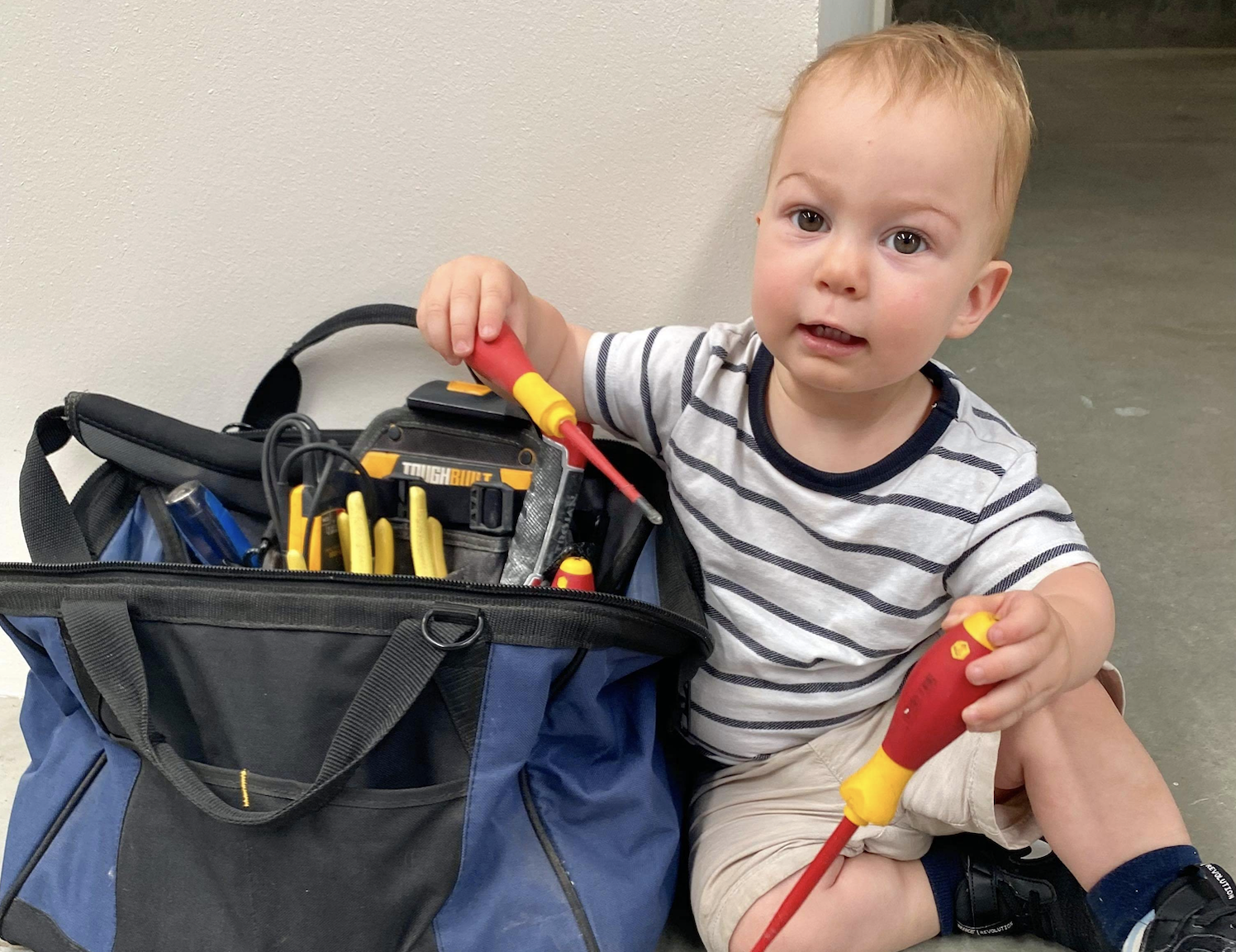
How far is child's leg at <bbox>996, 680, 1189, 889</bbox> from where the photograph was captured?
0.72m

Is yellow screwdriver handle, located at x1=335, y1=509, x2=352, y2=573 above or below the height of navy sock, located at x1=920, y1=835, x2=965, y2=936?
above

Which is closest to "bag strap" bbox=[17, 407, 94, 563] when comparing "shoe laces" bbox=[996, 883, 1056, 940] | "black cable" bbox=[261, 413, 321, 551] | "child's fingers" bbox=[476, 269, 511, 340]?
"black cable" bbox=[261, 413, 321, 551]

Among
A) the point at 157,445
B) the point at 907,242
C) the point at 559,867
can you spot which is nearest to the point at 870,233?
the point at 907,242

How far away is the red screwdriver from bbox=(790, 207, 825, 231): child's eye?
0.60 ft

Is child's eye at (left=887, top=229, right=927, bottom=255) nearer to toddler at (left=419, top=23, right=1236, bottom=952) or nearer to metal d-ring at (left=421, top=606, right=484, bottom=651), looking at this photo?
toddler at (left=419, top=23, right=1236, bottom=952)

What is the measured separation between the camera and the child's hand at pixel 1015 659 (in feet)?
1.73

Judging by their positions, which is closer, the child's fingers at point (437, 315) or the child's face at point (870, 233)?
the child's face at point (870, 233)

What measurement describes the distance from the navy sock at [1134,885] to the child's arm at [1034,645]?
16 cm

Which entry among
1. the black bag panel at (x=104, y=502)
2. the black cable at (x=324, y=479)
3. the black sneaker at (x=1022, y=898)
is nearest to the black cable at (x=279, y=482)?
the black cable at (x=324, y=479)

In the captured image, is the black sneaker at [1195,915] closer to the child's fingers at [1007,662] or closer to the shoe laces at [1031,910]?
the shoe laces at [1031,910]

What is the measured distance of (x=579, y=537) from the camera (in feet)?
A: 2.71

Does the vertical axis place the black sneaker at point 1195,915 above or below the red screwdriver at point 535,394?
below

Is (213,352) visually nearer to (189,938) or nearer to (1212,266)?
(189,938)

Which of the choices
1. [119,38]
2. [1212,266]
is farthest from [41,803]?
[1212,266]
